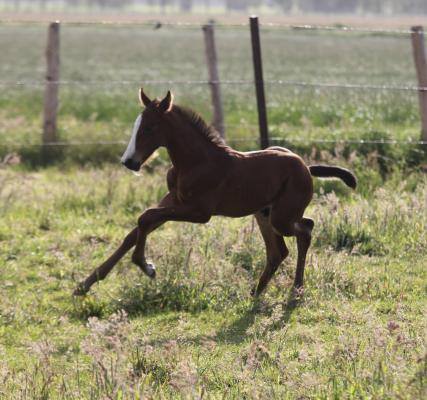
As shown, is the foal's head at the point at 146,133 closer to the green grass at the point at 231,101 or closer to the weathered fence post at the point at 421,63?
the green grass at the point at 231,101

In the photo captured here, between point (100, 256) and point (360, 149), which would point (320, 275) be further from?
point (360, 149)

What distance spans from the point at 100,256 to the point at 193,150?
205 cm

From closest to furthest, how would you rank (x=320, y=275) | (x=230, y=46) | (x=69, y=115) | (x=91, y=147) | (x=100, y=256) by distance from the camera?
(x=320, y=275) < (x=100, y=256) < (x=91, y=147) < (x=69, y=115) < (x=230, y=46)

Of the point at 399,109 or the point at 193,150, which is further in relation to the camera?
the point at 399,109

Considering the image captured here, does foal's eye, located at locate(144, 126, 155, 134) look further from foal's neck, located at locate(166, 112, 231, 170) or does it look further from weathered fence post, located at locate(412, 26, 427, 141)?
weathered fence post, located at locate(412, 26, 427, 141)

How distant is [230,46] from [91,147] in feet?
148

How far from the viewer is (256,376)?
522 cm

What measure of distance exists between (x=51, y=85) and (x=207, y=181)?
6.39m

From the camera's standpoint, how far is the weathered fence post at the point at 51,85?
12.5m

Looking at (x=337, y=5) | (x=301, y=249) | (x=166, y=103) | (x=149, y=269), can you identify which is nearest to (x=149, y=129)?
(x=166, y=103)

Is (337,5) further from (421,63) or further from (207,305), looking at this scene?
(207,305)

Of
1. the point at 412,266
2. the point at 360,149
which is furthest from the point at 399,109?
the point at 412,266

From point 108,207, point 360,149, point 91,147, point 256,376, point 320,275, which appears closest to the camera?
point 256,376

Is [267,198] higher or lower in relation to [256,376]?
higher
